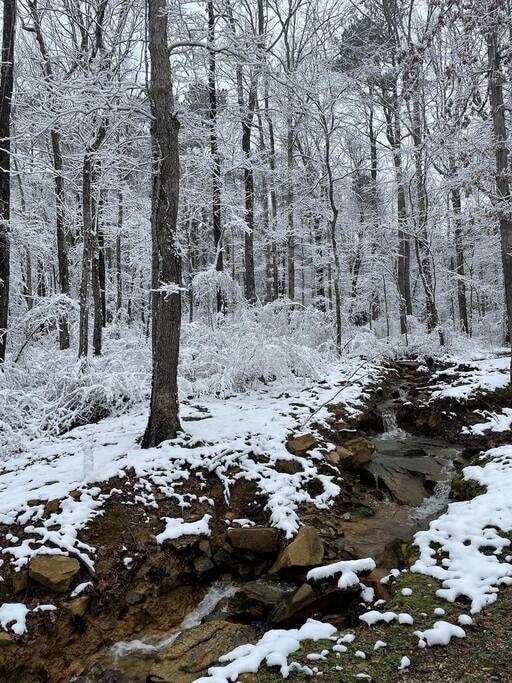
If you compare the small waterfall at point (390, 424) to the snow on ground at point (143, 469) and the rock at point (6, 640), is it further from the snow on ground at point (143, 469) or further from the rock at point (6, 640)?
the rock at point (6, 640)

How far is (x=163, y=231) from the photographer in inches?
219

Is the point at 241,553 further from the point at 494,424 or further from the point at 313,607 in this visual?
the point at 494,424

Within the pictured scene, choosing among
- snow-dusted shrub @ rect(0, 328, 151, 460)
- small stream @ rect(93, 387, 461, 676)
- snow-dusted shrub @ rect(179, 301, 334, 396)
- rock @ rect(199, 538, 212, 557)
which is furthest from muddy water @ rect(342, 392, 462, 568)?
snow-dusted shrub @ rect(0, 328, 151, 460)

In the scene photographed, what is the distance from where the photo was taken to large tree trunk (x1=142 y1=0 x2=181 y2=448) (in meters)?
5.52

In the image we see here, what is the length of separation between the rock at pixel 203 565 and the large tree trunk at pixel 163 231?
5.57ft

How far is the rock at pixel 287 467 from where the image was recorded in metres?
5.52

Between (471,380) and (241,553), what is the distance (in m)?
7.42

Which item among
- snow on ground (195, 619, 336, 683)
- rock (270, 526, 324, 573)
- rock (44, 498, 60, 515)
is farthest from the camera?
rock (44, 498, 60, 515)

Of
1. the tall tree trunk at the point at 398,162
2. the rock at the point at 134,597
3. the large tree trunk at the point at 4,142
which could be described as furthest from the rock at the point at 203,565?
the tall tree trunk at the point at 398,162

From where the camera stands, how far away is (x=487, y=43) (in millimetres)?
7738

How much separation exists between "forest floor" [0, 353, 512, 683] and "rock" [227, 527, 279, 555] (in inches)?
0.9

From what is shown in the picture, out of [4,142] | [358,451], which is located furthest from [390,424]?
[4,142]

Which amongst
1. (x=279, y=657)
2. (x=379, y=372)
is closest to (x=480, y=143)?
(x=379, y=372)

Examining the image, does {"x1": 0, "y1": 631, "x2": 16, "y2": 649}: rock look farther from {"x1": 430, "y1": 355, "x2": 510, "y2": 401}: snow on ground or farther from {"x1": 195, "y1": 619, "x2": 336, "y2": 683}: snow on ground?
{"x1": 430, "y1": 355, "x2": 510, "y2": 401}: snow on ground
